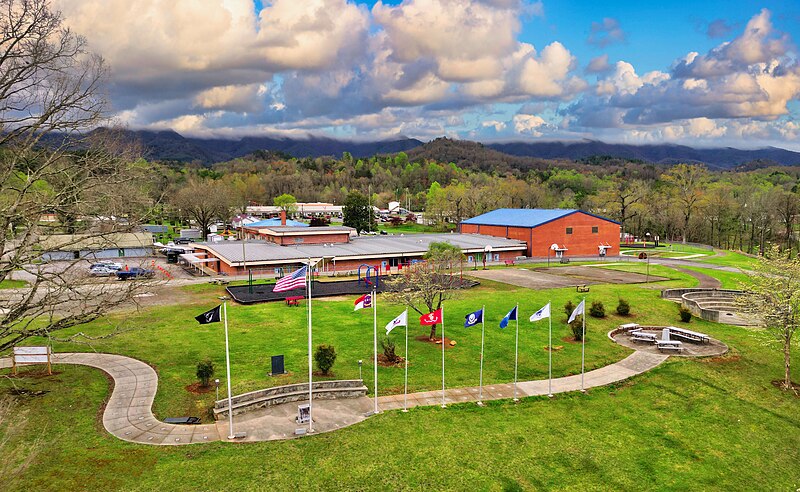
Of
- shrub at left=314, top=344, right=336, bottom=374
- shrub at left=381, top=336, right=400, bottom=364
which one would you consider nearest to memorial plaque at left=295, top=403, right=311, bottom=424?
shrub at left=314, top=344, right=336, bottom=374

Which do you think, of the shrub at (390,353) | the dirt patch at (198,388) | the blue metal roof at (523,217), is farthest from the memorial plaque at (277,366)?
the blue metal roof at (523,217)

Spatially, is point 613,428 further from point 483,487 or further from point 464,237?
point 464,237

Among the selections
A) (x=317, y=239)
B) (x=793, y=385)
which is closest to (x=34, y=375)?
(x=793, y=385)

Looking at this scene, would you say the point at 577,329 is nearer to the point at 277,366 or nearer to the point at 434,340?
the point at 434,340

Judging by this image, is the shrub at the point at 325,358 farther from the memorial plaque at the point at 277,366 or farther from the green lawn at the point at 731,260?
the green lawn at the point at 731,260

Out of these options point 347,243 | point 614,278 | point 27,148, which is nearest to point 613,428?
point 27,148
